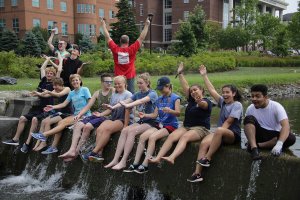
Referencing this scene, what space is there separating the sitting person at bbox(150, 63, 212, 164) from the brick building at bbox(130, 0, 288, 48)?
225 feet

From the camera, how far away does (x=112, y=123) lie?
24.8ft

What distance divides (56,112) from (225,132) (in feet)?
14.4

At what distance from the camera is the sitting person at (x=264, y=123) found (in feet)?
18.5

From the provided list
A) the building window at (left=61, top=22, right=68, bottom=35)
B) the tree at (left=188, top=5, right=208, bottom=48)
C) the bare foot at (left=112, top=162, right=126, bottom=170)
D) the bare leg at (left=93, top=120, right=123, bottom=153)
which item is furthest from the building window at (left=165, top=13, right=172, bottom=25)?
the bare foot at (left=112, top=162, right=126, bottom=170)

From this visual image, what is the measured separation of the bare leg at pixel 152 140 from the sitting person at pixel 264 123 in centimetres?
153

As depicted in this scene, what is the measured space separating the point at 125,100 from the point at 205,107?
1.67 m

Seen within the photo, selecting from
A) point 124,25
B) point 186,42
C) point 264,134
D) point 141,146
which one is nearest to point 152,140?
point 141,146

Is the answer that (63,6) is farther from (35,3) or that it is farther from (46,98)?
(46,98)

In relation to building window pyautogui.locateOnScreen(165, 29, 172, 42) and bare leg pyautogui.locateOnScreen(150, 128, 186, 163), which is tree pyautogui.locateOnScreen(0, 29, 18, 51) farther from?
building window pyautogui.locateOnScreen(165, 29, 172, 42)

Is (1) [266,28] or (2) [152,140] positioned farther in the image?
(1) [266,28]

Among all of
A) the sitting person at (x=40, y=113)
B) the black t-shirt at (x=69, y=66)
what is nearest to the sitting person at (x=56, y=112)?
the sitting person at (x=40, y=113)

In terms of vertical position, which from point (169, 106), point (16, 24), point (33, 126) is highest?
point (16, 24)

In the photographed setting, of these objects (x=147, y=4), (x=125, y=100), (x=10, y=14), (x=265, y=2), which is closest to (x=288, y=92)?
(x=125, y=100)

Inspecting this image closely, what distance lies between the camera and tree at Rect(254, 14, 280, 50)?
4862 centimetres
